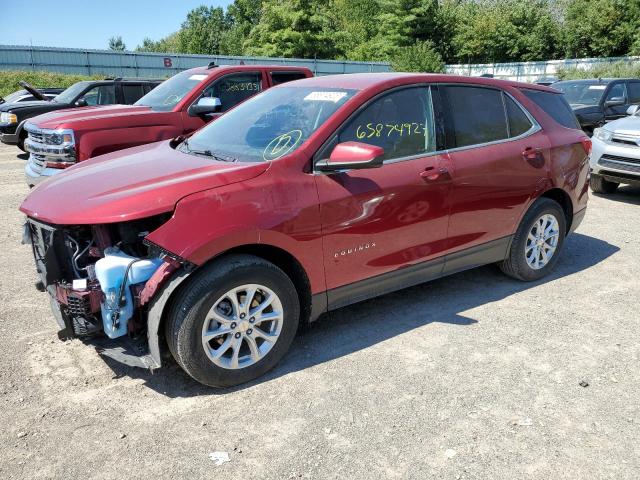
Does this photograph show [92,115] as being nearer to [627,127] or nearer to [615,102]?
[627,127]

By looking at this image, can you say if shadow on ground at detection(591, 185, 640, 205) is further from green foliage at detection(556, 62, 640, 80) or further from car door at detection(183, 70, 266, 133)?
green foliage at detection(556, 62, 640, 80)

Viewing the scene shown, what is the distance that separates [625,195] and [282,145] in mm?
7476

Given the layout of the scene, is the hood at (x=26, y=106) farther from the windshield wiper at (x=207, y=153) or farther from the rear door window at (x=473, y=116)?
the rear door window at (x=473, y=116)

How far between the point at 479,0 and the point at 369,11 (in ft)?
41.3

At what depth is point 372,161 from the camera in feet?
10.8

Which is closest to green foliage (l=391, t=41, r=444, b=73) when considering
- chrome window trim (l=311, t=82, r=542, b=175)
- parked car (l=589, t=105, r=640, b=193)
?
parked car (l=589, t=105, r=640, b=193)

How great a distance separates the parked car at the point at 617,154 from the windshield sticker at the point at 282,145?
6302mm

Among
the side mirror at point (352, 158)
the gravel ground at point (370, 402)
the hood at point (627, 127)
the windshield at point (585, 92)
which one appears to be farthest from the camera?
the windshield at point (585, 92)

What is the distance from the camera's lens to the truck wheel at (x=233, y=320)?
118 inches

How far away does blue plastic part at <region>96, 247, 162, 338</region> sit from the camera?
2.96 m

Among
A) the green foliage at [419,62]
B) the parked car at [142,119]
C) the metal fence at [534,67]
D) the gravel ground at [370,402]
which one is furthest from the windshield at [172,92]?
the green foliage at [419,62]

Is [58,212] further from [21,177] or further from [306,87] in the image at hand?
[21,177]

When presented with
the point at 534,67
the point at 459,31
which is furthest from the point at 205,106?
the point at 459,31

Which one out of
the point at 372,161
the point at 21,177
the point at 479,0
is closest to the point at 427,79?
the point at 372,161
